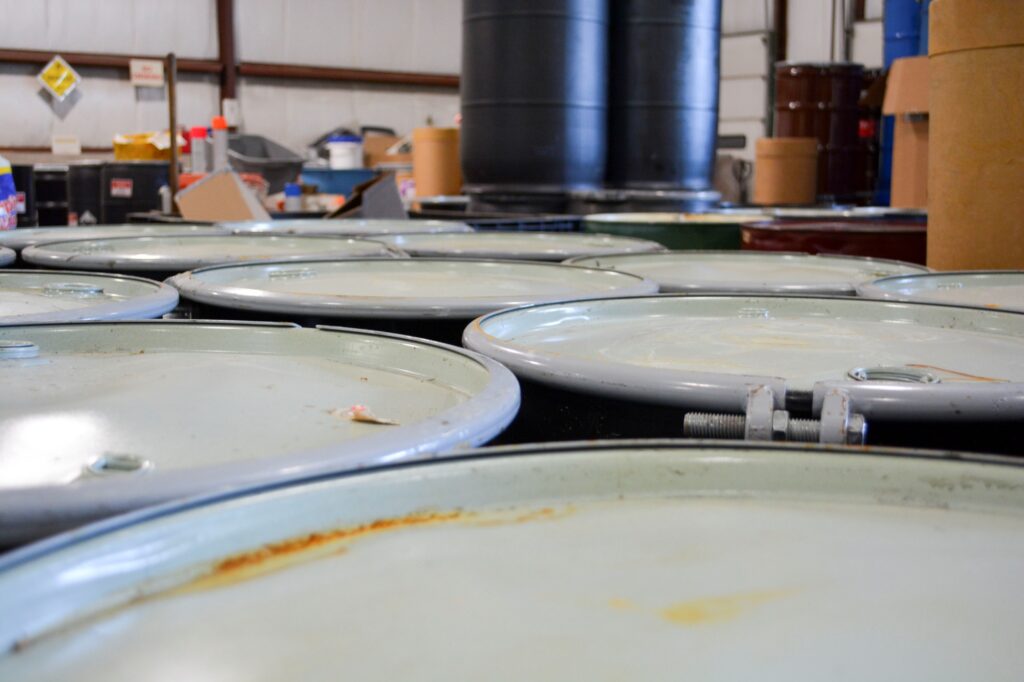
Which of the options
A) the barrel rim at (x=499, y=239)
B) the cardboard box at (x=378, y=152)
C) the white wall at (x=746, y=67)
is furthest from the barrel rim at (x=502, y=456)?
the white wall at (x=746, y=67)

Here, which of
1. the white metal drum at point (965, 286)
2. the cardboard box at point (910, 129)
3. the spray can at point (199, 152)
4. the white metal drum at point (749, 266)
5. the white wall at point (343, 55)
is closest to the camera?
the white metal drum at point (965, 286)

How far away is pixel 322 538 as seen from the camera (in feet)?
2.25

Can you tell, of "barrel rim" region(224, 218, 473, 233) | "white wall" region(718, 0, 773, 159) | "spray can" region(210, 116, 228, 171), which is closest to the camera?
"barrel rim" region(224, 218, 473, 233)

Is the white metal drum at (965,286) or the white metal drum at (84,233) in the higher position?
the white metal drum at (84,233)

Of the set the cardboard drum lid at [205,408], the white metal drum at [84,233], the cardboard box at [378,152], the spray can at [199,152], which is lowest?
the cardboard drum lid at [205,408]

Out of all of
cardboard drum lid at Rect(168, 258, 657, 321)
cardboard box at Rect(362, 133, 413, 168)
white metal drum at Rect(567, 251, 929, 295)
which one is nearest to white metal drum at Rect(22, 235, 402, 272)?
cardboard drum lid at Rect(168, 258, 657, 321)

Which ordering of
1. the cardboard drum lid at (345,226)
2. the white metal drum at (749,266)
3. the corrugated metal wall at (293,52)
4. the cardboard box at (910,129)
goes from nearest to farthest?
the white metal drum at (749,266), the cardboard drum lid at (345,226), the cardboard box at (910,129), the corrugated metal wall at (293,52)

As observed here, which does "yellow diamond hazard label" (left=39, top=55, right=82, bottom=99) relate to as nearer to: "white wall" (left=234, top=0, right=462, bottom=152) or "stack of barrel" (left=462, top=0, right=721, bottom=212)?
"white wall" (left=234, top=0, right=462, bottom=152)

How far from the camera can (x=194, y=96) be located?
1112 centimetres

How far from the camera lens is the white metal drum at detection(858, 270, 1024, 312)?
180 centimetres

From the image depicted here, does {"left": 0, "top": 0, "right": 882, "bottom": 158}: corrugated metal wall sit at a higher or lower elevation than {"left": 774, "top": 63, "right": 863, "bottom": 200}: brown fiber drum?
higher

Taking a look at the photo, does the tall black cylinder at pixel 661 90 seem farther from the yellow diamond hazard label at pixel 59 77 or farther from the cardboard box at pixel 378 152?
the yellow diamond hazard label at pixel 59 77

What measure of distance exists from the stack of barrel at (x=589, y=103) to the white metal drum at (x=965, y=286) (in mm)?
2778

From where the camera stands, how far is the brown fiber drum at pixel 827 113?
830 cm
